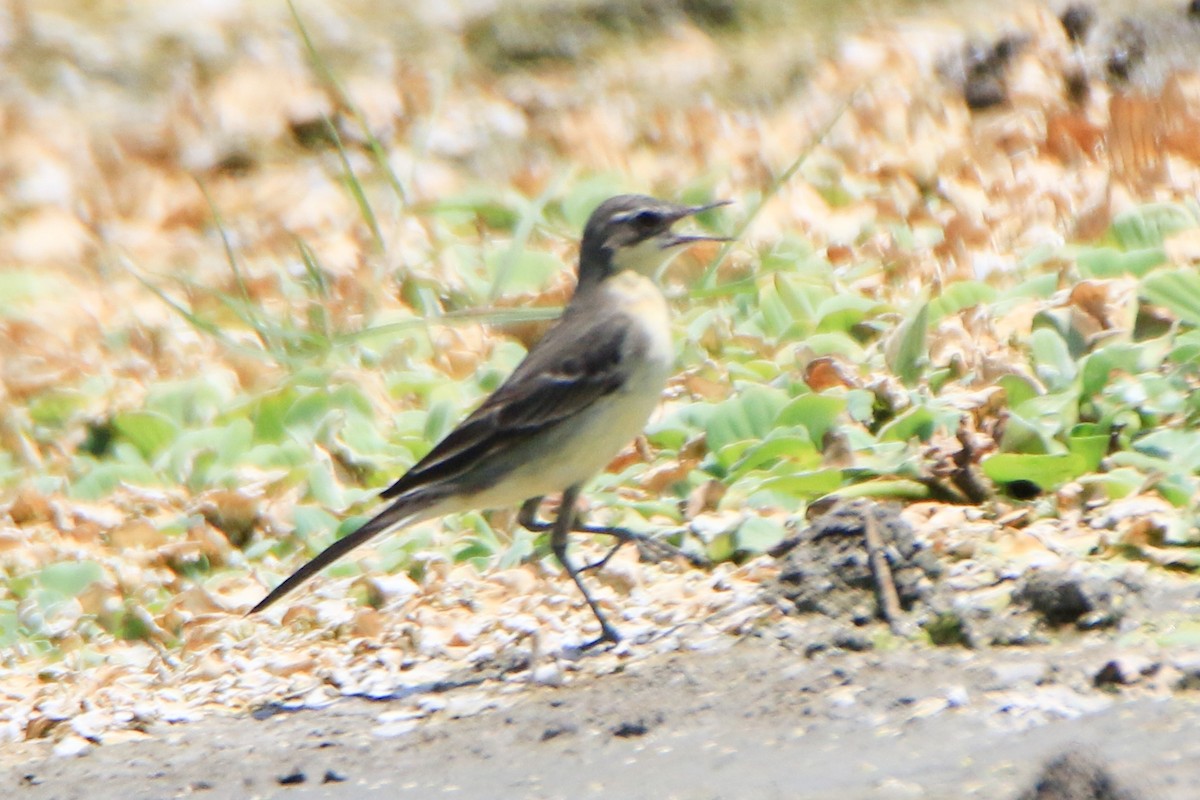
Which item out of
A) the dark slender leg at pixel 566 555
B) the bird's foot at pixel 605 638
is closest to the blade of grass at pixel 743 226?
the dark slender leg at pixel 566 555

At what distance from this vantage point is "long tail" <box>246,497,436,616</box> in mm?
5012

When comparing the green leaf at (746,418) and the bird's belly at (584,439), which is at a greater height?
the bird's belly at (584,439)

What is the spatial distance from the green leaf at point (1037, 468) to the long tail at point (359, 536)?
157 centimetres

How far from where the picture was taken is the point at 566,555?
5215 mm

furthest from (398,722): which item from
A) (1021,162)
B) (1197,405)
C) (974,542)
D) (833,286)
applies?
(1021,162)

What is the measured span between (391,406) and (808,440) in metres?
1.93

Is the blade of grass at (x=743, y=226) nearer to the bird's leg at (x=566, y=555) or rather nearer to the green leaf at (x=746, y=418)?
the green leaf at (x=746, y=418)

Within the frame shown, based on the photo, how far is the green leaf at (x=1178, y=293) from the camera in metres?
5.80

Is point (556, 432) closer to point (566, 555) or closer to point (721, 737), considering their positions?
point (566, 555)

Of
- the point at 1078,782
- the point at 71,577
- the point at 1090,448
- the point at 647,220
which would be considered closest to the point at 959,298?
the point at 647,220

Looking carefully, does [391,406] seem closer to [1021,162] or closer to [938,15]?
[1021,162]

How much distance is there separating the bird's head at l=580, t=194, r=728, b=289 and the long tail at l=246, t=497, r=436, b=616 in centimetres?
113

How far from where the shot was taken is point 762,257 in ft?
24.4

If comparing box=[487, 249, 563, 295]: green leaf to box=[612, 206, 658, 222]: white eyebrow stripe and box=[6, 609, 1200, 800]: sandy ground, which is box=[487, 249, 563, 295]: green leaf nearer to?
box=[612, 206, 658, 222]: white eyebrow stripe
